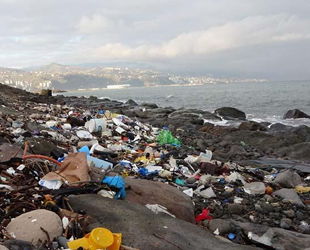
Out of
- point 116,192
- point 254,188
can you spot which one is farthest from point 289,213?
point 116,192

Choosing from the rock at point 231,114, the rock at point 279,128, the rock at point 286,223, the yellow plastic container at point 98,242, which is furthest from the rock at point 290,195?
the rock at point 231,114

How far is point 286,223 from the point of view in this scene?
4270mm

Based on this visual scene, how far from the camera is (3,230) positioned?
2.44 m

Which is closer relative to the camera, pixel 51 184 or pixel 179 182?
pixel 51 184

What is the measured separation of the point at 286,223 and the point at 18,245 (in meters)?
3.44

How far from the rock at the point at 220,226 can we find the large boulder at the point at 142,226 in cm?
60

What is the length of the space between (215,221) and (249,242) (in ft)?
1.54

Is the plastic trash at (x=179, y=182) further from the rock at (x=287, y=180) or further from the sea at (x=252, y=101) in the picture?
the sea at (x=252, y=101)

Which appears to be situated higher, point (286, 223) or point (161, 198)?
point (161, 198)

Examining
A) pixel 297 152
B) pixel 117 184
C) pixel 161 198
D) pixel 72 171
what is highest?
pixel 72 171

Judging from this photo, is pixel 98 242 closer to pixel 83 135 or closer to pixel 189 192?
pixel 189 192

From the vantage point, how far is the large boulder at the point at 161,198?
12.4 ft

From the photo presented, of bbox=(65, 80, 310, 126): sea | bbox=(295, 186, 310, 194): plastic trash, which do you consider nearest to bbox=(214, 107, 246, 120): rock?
bbox=(65, 80, 310, 126): sea

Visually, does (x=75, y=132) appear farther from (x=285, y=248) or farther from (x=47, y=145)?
(x=285, y=248)
